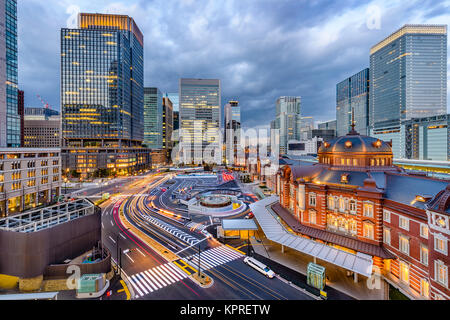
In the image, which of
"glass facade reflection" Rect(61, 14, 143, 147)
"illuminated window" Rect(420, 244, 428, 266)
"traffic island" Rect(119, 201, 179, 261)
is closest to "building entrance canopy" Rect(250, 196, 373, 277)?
"illuminated window" Rect(420, 244, 428, 266)

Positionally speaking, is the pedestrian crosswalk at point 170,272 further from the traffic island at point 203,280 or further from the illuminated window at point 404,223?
the illuminated window at point 404,223

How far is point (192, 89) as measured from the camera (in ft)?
651

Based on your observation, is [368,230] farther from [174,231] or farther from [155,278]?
[174,231]

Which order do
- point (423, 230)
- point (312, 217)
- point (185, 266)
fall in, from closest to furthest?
point (423, 230) → point (185, 266) → point (312, 217)

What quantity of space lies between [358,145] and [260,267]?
30785 millimetres

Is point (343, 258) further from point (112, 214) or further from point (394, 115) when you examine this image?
point (394, 115)

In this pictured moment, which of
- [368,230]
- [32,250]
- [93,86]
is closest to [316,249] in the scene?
[368,230]

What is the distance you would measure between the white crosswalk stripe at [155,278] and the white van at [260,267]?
1075cm

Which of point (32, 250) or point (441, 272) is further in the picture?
point (32, 250)

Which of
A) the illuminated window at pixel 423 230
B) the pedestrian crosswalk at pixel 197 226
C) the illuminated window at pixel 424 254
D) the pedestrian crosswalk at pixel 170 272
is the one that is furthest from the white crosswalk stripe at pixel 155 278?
the illuminated window at pixel 423 230

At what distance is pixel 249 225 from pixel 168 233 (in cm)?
1919

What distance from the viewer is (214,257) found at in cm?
3759

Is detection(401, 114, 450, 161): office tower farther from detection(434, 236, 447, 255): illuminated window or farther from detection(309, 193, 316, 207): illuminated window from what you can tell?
detection(434, 236, 447, 255): illuminated window
